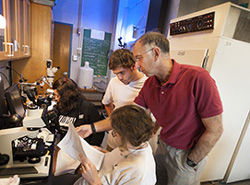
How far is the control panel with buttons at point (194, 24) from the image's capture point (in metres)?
1.46

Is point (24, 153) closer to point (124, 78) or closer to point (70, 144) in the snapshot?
point (70, 144)

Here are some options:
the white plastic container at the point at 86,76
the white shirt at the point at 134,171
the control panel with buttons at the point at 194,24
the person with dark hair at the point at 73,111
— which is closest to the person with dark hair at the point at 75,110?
the person with dark hair at the point at 73,111

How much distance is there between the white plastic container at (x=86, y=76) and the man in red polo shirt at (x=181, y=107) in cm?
294

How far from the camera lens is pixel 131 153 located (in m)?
0.89

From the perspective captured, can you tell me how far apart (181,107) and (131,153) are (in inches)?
17.2

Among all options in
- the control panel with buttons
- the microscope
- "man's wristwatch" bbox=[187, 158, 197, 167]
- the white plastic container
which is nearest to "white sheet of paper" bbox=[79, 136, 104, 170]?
the microscope

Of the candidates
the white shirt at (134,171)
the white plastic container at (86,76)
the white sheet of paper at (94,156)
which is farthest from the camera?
the white plastic container at (86,76)

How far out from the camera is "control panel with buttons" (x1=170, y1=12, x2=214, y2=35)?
4.78ft

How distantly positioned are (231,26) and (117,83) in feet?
3.94

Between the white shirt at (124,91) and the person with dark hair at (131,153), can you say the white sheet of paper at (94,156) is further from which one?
the white shirt at (124,91)

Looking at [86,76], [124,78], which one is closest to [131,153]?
[124,78]

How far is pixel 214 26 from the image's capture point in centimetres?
144

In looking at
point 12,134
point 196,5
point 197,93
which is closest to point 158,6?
point 196,5

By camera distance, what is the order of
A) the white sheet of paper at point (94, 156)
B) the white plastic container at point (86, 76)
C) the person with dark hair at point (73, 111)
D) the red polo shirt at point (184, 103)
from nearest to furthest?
the red polo shirt at point (184, 103), the white sheet of paper at point (94, 156), the person with dark hair at point (73, 111), the white plastic container at point (86, 76)
